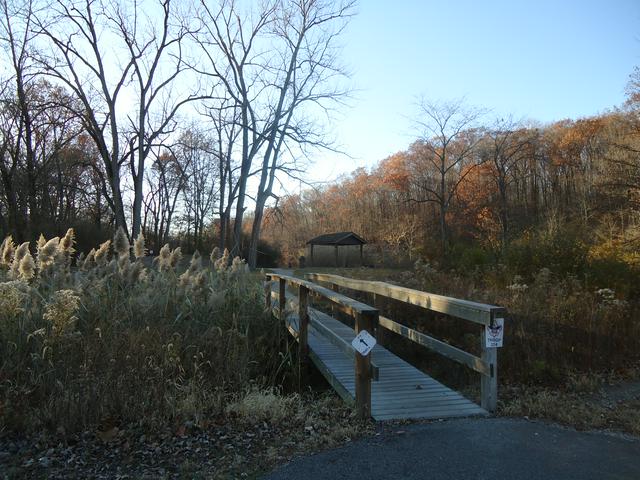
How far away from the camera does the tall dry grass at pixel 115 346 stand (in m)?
4.55

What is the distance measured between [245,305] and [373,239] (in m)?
48.9

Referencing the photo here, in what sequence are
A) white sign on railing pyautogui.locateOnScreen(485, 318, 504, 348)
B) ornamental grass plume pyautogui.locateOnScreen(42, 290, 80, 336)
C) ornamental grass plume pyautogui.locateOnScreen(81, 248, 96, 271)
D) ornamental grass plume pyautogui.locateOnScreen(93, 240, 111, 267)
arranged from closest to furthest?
→ 1. white sign on railing pyautogui.locateOnScreen(485, 318, 504, 348)
2. ornamental grass plume pyautogui.locateOnScreen(42, 290, 80, 336)
3. ornamental grass plume pyautogui.locateOnScreen(93, 240, 111, 267)
4. ornamental grass plume pyautogui.locateOnScreen(81, 248, 96, 271)

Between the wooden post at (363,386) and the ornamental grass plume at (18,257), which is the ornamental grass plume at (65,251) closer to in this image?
the ornamental grass plume at (18,257)

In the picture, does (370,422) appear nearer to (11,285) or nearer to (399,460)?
(399,460)

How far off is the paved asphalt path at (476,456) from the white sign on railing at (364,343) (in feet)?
2.17

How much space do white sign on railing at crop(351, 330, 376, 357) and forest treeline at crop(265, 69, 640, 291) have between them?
918cm

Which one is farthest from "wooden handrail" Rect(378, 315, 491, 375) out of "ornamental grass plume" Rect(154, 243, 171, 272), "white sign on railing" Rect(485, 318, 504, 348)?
"ornamental grass plume" Rect(154, 243, 171, 272)

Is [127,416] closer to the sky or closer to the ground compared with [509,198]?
closer to the ground

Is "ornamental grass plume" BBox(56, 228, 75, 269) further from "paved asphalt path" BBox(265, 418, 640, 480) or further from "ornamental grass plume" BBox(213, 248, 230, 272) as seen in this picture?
"paved asphalt path" BBox(265, 418, 640, 480)

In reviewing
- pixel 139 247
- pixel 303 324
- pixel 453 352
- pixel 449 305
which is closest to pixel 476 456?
pixel 453 352

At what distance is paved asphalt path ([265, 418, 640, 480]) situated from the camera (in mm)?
3352

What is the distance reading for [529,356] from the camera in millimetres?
6812

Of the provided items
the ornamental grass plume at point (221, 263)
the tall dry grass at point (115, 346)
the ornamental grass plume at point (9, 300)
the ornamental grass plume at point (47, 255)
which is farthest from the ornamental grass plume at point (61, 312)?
the ornamental grass plume at point (221, 263)

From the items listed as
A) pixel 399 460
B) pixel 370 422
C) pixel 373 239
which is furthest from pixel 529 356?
pixel 373 239
